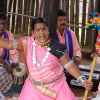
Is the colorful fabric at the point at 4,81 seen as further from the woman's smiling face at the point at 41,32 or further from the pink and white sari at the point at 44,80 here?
the woman's smiling face at the point at 41,32

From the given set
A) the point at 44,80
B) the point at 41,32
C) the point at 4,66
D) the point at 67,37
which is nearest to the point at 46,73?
the point at 44,80

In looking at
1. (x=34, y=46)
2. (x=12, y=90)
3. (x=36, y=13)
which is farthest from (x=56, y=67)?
(x=36, y=13)

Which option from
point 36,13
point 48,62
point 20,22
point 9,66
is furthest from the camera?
point 20,22

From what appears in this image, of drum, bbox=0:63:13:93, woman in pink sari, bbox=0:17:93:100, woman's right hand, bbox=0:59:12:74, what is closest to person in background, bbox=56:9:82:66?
woman's right hand, bbox=0:59:12:74

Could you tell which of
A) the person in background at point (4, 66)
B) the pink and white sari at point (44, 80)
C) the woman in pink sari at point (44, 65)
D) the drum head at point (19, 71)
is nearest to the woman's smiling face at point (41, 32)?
the woman in pink sari at point (44, 65)

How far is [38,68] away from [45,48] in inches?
11.1

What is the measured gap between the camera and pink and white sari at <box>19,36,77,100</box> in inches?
92.3

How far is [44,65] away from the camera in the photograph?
2350 millimetres

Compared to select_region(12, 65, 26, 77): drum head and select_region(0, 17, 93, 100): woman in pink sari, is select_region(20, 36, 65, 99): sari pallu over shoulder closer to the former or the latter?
select_region(0, 17, 93, 100): woman in pink sari

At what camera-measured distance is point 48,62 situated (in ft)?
7.72

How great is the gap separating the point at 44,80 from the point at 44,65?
20 centimetres

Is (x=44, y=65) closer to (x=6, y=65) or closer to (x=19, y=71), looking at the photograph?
(x=6, y=65)

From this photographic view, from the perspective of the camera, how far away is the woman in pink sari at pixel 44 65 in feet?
7.70

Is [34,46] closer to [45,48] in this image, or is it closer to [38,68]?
[45,48]
